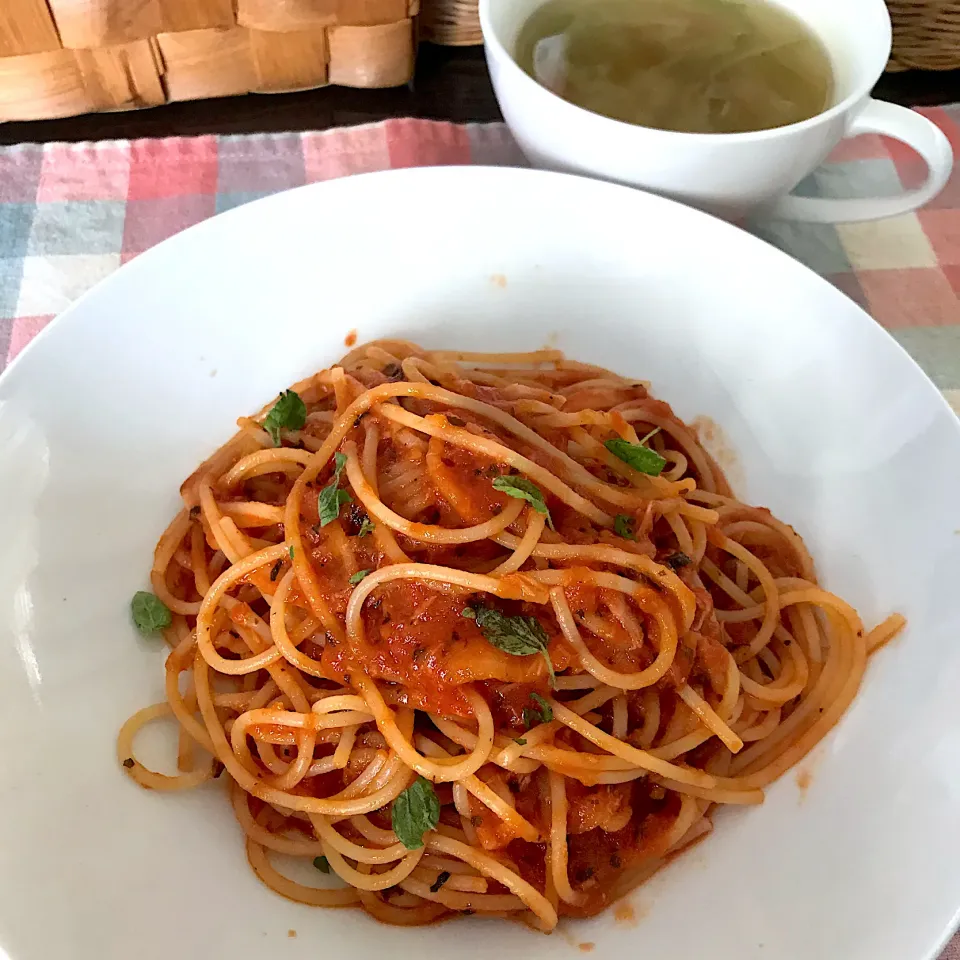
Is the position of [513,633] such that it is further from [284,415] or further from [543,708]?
[284,415]

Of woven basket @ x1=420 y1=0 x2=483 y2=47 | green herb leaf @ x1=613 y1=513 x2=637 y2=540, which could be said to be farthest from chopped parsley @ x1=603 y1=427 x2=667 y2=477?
woven basket @ x1=420 y1=0 x2=483 y2=47

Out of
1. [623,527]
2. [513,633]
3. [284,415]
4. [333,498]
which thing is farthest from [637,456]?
[284,415]

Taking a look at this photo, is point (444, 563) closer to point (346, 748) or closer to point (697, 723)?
point (346, 748)

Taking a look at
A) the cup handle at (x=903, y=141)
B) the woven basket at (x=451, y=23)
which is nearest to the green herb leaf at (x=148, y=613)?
the cup handle at (x=903, y=141)

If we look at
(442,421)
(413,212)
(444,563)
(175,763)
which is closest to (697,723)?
(444,563)

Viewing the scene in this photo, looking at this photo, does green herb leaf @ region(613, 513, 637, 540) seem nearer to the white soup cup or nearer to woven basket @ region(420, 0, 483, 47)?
the white soup cup

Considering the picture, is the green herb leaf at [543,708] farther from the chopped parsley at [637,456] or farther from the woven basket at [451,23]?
the woven basket at [451,23]
